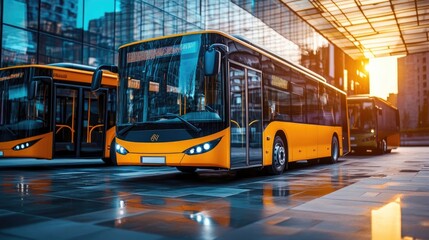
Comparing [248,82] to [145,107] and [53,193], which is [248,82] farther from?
[53,193]

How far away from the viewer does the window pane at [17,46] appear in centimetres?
2025

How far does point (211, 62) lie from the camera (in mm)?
7516

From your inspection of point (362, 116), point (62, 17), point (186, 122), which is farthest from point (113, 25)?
point (186, 122)

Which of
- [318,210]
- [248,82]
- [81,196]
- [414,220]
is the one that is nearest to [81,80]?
[248,82]

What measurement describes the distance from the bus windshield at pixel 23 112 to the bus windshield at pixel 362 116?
15.9 m

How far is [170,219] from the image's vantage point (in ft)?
15.7

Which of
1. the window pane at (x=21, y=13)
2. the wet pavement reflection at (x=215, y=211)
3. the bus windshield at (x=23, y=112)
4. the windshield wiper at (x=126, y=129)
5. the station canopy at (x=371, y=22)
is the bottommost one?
the wet pavement reflection at (x=215, y=211)

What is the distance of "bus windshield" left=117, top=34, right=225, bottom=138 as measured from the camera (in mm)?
8109

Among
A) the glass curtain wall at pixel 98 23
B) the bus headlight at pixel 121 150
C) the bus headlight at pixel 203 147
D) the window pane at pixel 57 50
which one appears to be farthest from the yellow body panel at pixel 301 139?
the window pane at pixel 57 50

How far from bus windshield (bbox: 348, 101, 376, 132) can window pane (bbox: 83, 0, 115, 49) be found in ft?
47.2

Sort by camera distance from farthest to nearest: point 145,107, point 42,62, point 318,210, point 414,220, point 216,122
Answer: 1. point 42,62
2. point 145,107
3. point 216,122
4. point 318,210
5. point 414,220

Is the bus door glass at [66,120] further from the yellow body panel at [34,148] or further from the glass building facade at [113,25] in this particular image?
the glass building facade at [113,25]

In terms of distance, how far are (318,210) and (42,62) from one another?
65.6ft

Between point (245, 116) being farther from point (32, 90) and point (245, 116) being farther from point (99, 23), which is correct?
point (99, 23)
